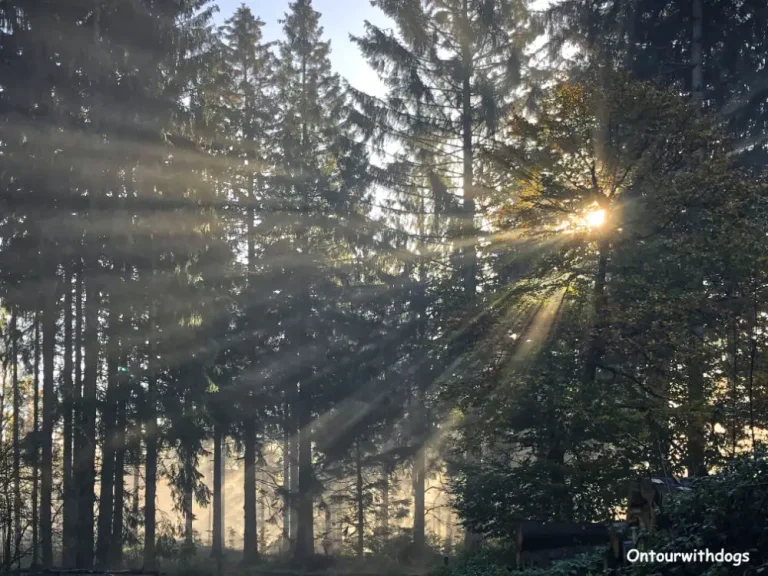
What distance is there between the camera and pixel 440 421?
1046 inches

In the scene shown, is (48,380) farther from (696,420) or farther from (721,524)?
(721,524)

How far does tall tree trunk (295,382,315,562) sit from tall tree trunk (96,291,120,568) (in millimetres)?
8847

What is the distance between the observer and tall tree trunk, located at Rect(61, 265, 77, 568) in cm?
1823

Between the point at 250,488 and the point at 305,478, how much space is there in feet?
7.62

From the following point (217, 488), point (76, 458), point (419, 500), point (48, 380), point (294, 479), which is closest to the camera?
point (76, 458)

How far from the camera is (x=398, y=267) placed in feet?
83.4

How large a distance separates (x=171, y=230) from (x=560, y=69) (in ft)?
44.7

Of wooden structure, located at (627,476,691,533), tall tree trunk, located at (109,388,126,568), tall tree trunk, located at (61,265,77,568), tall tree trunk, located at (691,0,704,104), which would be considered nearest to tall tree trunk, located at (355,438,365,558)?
tall tree trunk, located at (109,388,126,568)

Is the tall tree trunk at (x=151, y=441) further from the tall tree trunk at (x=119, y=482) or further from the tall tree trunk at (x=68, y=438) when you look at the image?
the tall tree trunk at (x=68, y=438)

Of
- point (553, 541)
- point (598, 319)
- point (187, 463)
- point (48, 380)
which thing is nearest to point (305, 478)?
point (187, 463)

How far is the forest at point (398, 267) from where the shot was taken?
38.5 feet

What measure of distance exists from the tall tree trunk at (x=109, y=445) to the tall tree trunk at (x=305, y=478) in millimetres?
8847

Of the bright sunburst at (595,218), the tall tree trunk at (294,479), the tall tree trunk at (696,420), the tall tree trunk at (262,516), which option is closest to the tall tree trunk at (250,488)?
the tall tree trunk at (262,516)

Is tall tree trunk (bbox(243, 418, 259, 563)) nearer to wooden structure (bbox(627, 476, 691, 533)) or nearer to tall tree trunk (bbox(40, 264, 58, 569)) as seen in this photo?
tall tree trunk (bbox(40, 264, 58, 569))
